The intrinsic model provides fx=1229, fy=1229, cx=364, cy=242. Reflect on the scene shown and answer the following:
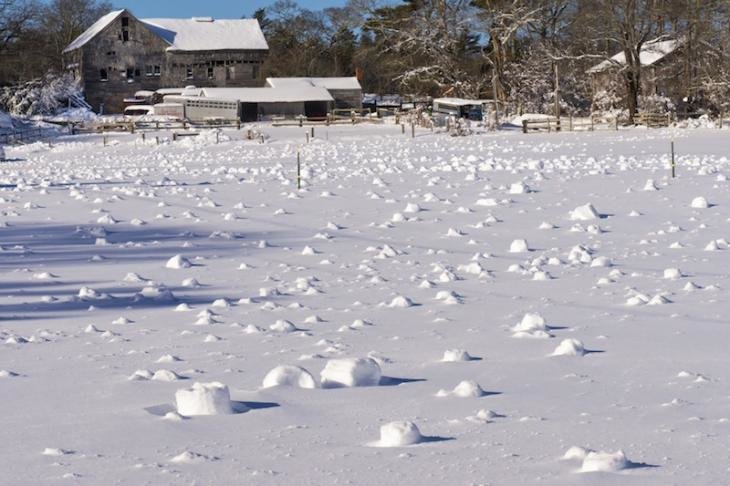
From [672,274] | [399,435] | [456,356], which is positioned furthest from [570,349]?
[672,274]

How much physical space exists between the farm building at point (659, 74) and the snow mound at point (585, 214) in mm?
→ 58291

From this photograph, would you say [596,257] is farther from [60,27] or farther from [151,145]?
[60,27]

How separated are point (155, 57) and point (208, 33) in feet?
17.6

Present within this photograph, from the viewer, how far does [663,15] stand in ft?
239

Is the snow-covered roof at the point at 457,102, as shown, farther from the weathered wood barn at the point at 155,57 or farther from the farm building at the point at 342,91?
the weathered wood barn at the point at 155,57

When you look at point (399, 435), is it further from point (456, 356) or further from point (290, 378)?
point (456, 356)

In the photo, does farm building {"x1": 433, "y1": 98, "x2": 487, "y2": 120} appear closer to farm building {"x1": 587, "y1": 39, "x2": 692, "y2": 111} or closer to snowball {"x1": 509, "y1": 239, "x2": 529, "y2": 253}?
farm building {"x1": 587, "y1": 39, "x2": 692, "y2": 111}

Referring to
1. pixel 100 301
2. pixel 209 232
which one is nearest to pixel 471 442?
pixel 100 301

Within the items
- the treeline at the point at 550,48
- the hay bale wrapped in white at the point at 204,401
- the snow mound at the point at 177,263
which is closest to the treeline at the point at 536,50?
the treeline at the point at 550,48

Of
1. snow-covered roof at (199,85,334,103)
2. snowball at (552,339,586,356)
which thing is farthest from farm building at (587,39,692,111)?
snowball at (552,339,586,356)

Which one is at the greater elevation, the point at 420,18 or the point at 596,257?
the point at 420,18

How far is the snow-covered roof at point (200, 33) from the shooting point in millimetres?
100688

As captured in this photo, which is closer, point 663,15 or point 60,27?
point 663,15

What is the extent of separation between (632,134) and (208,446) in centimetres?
5776
